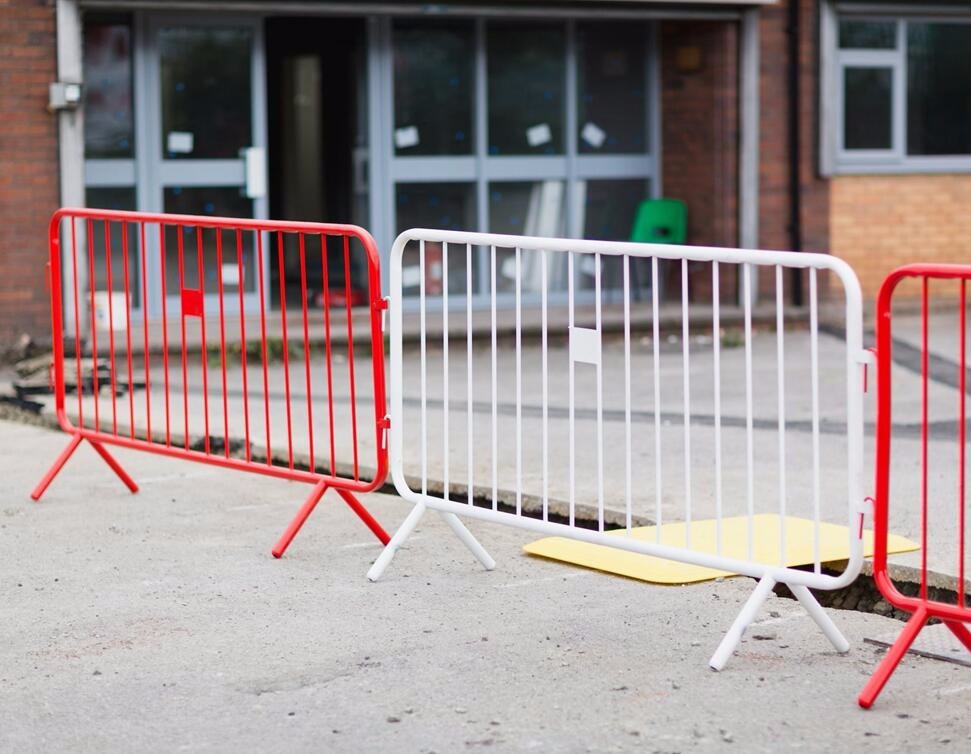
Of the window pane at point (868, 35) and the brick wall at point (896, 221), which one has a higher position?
the window pane at point (868, 35)

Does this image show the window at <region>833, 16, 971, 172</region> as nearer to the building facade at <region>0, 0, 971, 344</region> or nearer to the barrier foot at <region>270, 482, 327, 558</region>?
the building facade at <region>0, 0, 971, 344</region>

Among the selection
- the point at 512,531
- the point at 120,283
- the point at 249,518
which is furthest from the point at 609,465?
the point at 120,283

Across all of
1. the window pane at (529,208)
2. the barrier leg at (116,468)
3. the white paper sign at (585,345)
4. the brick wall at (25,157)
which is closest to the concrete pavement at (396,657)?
the barrier leg at (116,468)

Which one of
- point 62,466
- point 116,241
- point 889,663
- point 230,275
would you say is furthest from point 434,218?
point 889,663

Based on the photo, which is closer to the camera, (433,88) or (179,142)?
(179,142)

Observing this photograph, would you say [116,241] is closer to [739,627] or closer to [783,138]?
[783,138]

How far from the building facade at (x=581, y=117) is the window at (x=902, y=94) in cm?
2

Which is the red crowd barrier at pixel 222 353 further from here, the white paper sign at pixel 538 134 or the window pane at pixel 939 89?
the window pane at pixel 939 89

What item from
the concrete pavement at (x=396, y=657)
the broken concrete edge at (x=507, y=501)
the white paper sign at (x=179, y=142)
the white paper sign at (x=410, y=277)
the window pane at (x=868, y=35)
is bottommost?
the concrete pavement at (x=396, y=657)

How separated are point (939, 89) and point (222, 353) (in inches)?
401

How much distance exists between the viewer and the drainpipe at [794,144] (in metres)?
14.3

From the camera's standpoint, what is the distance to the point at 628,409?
563 centimetres

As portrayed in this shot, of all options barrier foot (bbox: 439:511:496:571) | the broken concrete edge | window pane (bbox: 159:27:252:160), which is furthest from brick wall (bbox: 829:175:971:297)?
barrier foot (bbox: 439:511:496:571)

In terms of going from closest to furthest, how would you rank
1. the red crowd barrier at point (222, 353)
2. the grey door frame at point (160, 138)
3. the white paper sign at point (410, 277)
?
the red crowd barrier at point (222, 353) < the grey door frame at point (160, 138) < the white paper sign at point (410, 277)
